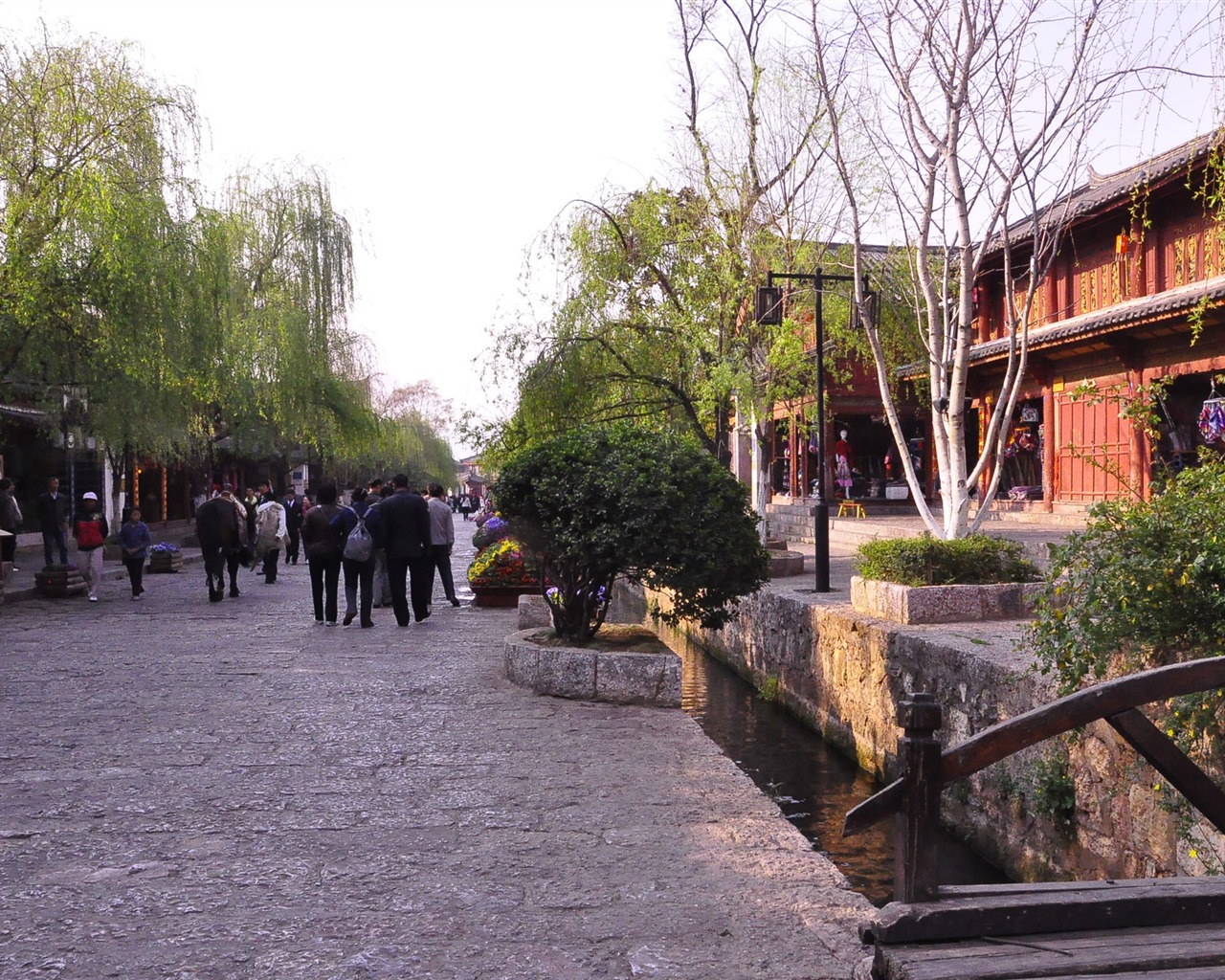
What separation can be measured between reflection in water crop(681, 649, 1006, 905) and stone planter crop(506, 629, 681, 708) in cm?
111

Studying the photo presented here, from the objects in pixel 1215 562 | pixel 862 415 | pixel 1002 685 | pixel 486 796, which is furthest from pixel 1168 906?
pixel 862 415

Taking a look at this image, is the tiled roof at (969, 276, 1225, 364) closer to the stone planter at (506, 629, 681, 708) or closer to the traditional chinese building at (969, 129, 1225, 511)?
the traditional chinese building at (969, 129, 1225, 511)

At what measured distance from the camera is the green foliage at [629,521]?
8641 mm

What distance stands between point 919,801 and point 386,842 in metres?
2.58

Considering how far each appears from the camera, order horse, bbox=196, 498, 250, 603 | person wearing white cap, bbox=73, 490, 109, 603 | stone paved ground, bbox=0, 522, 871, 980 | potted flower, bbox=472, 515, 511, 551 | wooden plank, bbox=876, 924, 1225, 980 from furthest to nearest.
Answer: potted flower, bbox=472, 515, 511, 551, person wearing white cap, bbox=73, 490, 109, 603, horse, bbox=196, 498, 250, 603, stone paved ground, bbox=0, 522, 871, 980, wooden plank, bbox=876, 924, 1225, 980

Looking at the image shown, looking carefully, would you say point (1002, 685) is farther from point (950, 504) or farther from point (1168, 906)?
point (950, 504)

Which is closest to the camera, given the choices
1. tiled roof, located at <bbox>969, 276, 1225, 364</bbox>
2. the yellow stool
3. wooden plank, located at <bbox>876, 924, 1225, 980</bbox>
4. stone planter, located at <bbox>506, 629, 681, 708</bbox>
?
wooden plank, located at <bbox>876, 924, 1225, 980</bbox>

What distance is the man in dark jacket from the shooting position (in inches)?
492

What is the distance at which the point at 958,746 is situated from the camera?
305 cm

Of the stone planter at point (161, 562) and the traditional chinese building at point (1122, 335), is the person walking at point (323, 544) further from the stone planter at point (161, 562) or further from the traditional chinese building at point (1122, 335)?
the stone planter at point (161, 562)

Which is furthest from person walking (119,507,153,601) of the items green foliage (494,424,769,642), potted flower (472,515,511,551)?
green foliage (494,424,769,642)

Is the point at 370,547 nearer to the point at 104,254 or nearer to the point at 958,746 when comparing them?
the point at 104,254

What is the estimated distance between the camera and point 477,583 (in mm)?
15594

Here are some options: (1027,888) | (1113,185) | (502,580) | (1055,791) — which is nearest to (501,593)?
(502,580)
